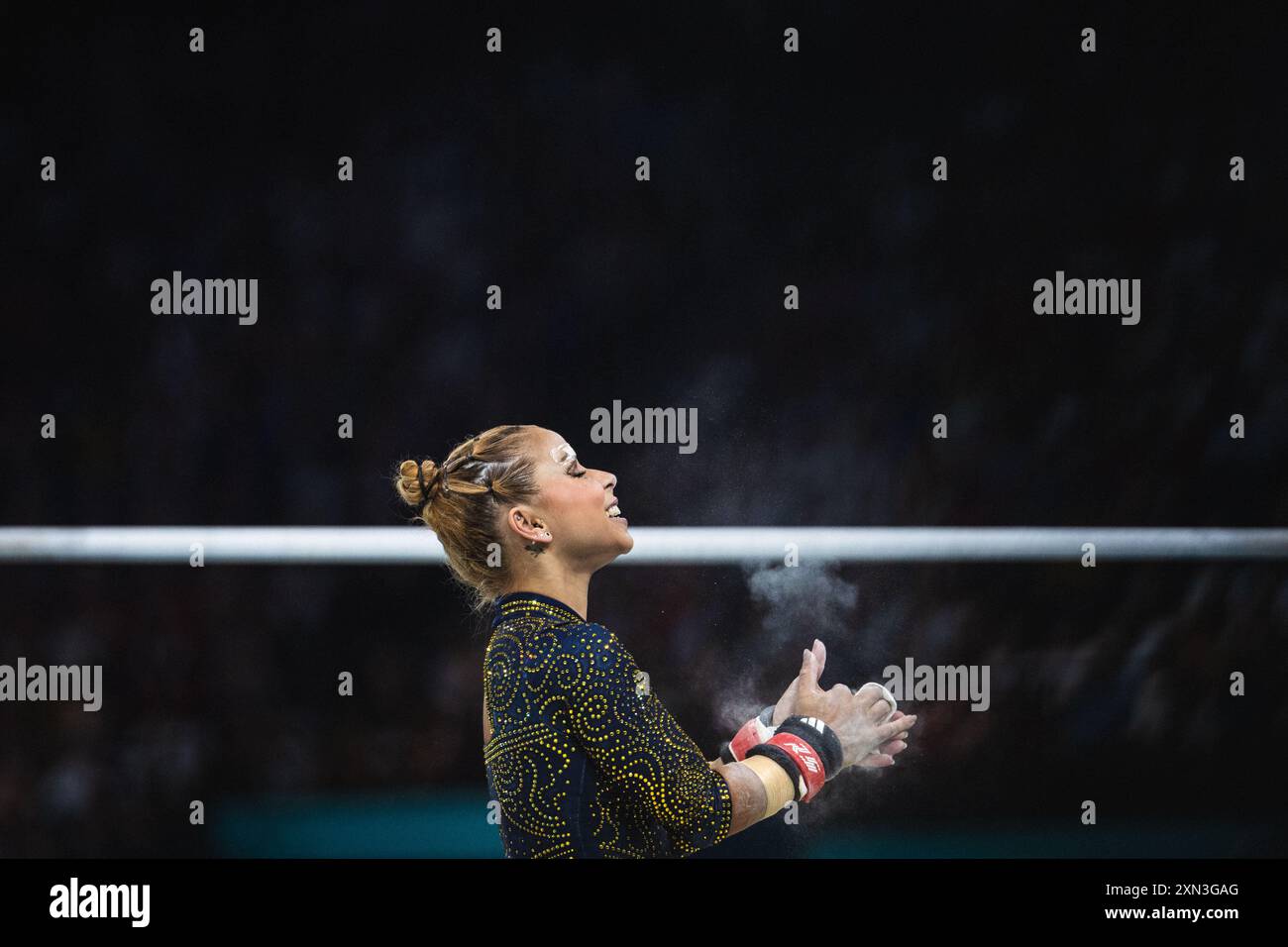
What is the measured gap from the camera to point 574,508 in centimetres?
312

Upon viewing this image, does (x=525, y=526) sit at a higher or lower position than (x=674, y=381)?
lower

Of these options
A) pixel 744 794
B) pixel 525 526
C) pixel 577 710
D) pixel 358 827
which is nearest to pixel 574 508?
pixel 525 526

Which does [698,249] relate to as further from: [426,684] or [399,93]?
[426,684]

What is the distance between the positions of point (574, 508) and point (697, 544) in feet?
3.34

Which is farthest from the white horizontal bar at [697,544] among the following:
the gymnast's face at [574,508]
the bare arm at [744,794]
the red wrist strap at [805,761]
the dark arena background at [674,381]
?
the bare arm at [744,794]

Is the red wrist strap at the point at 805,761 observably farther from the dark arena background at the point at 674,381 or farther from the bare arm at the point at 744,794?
the dark arena background at the point at 674,381

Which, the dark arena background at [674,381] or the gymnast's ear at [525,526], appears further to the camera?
the dark arena background at [674,381]

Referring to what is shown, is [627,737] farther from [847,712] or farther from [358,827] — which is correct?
[358,827]

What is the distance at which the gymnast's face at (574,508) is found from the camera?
3078mm

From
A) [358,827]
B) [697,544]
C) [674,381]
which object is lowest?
[358,827]

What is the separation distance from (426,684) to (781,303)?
5.37ft

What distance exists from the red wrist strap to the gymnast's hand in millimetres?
118

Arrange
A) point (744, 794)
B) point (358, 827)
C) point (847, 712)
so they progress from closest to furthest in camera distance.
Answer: point (744, 794), point (847, 712), point (358, 827)

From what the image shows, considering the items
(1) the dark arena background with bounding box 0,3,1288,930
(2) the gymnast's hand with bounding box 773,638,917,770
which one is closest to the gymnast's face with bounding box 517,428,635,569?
(2) the gymnast's hand with bounding box 773,638,917,770
